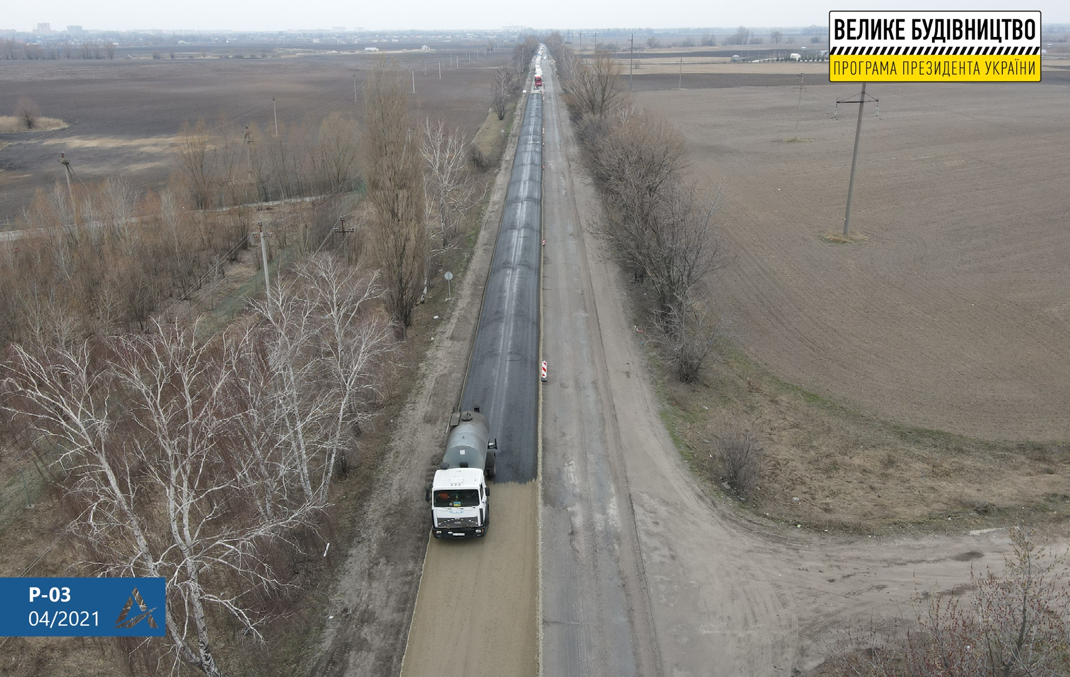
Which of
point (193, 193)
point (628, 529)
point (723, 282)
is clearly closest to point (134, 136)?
point (193, 193)

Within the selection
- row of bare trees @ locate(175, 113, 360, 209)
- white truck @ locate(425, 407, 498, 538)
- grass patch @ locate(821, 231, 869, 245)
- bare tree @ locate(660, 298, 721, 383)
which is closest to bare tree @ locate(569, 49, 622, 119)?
row of bare trees @ locate(175, 113, 360, 209)

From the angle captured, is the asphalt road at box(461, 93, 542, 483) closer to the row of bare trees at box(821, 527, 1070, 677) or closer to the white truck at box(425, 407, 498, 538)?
the white truck at box(425, 407, 498, 538)

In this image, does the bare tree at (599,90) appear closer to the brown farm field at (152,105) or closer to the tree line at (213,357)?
the tree line at (213,357)

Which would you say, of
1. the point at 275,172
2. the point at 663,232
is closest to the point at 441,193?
the point at 663,232

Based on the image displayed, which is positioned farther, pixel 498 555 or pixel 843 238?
pixel 843 238

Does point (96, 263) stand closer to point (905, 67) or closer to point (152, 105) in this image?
point (905, 67)

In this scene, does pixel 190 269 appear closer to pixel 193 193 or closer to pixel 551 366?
pixel 193 193

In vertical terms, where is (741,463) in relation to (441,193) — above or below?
below
